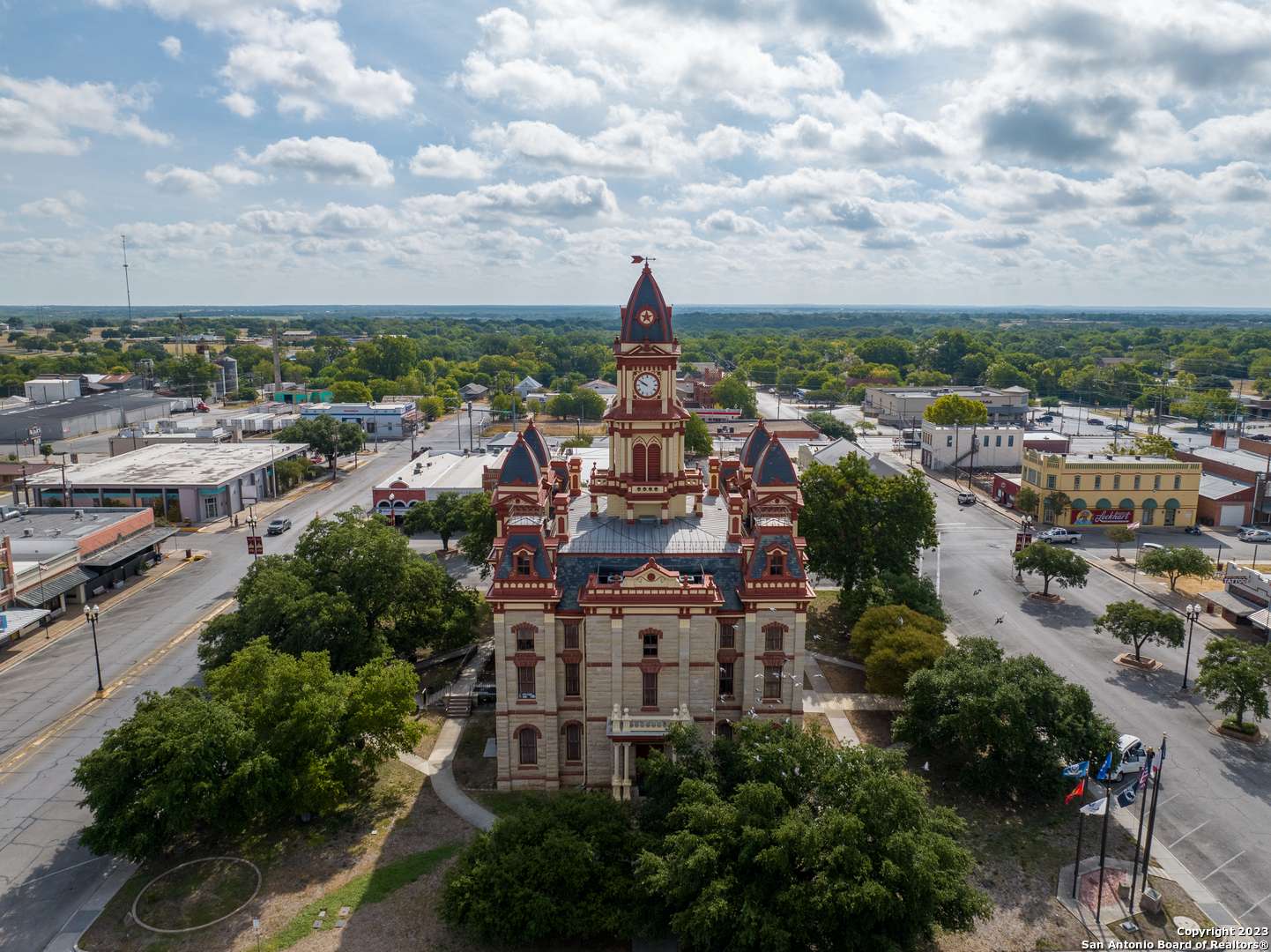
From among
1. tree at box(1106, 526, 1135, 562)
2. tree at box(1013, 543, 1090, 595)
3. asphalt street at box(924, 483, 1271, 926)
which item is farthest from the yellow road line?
tree at box(1106, 526, 1135, 562)

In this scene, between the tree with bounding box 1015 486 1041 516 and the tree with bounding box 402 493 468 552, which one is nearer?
the tree with bounding box 402 493 468 552

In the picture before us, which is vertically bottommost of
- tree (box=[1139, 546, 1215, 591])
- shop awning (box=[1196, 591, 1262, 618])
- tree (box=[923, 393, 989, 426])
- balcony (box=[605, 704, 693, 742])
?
shop awning (box=[1196, 591, 1262, 618])

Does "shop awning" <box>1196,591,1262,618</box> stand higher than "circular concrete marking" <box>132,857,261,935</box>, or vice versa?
"shop awning" <box>1196,591,1262,618</box>

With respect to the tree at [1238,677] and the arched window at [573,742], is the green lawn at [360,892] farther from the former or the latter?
the tree at [1238,677]

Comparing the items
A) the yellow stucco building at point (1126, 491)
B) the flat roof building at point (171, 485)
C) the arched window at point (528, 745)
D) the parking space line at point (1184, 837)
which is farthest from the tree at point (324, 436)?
the parking space line at point (1184, 837)

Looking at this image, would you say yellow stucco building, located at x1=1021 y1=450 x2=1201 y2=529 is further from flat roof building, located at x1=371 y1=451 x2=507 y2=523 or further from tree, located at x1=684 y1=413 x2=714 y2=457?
flat roof building, located at x1=371 y1=451 x2=507 y2=523

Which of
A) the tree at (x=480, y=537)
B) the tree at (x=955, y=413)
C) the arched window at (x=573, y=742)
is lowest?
the arched window at (x=573, y=742)
